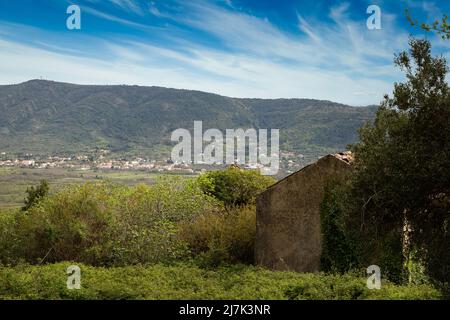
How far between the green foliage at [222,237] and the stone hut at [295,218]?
2.25 m

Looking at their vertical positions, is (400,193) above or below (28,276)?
above

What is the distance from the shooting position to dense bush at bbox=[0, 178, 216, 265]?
28125 millimetres

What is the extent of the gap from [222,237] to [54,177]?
126 metres

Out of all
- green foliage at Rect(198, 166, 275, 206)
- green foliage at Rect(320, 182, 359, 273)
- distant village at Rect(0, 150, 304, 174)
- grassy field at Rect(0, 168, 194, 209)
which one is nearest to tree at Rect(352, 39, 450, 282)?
green foliage at Rect(320, 182, 359, 273)

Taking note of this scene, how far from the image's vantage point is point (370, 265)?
23.2 metres

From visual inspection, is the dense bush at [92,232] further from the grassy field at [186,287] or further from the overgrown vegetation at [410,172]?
the overgrown vegetation at [410,172]

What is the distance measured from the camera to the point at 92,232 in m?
29.0

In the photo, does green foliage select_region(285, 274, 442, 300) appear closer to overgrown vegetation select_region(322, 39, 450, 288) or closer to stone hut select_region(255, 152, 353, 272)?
overgrown vegetation select_region(322, 39, 450, 288)

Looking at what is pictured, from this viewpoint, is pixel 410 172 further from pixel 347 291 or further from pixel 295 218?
pixel 295 218

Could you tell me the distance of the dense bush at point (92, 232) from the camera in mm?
28125

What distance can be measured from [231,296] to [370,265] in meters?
9.66

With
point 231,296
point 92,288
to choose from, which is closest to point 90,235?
point 92,288
